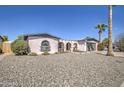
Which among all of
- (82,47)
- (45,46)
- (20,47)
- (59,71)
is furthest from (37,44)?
(59,71)

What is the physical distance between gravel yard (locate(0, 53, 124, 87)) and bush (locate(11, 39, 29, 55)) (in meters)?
0.31

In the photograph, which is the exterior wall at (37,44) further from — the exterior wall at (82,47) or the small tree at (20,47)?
the exterior wall at (82,47)

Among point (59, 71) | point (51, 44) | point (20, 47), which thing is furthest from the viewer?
point (51, 44)

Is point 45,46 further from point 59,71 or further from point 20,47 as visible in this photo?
point 59,71

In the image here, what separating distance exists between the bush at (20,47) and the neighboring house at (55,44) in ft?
0.75

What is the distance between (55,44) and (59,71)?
2.79 metres

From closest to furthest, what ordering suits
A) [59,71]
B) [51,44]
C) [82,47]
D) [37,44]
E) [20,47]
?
[59,71]
[82,47]
[20,47]
[37,44]
[51,44]

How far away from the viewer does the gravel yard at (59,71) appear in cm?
578

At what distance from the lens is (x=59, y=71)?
704cm

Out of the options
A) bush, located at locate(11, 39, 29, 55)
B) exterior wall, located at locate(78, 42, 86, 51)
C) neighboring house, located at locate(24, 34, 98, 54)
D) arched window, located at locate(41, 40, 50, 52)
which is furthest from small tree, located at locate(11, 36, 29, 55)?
exterior wall, located at locate(78, 42, 86, 51)

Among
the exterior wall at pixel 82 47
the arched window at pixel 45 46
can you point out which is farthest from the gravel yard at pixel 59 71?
the arched window at pixel 45 46

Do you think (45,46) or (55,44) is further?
(45,46)
